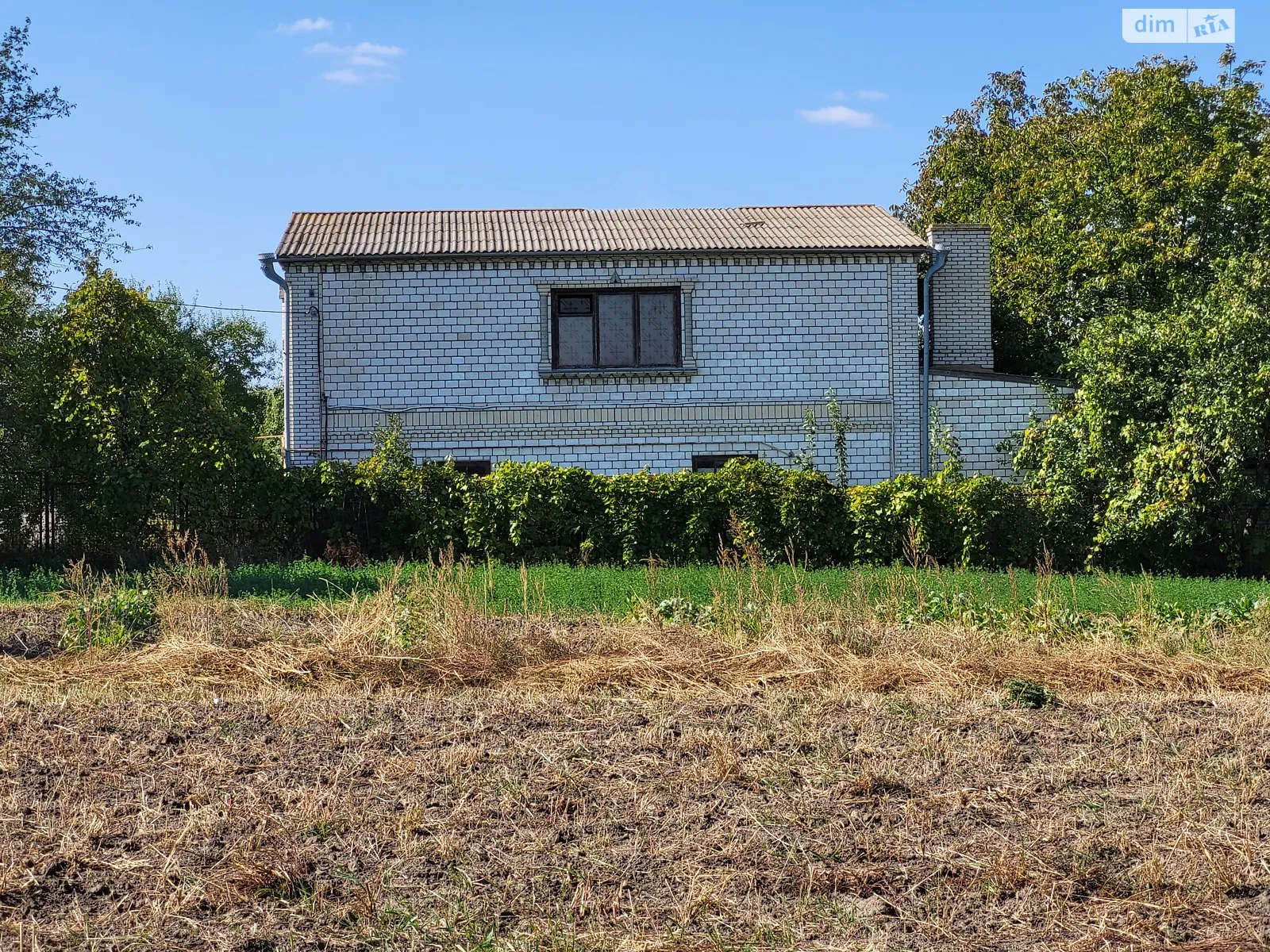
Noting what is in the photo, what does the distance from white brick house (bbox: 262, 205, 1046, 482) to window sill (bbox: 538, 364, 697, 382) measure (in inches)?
1.1

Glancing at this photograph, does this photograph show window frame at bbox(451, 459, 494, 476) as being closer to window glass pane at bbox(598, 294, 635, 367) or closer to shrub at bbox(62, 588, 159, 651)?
window glass pane at bbox(598, 294, 635, 367)

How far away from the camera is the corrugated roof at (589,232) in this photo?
58.4ft

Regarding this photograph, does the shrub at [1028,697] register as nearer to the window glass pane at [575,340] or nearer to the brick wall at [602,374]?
the brick wall at [602,374]

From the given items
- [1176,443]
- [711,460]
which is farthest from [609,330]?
[1176,443]

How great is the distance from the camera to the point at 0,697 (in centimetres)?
698

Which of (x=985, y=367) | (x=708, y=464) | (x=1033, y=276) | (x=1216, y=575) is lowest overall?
(x=1216, y=575)

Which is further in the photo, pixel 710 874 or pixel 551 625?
pixel 551 625

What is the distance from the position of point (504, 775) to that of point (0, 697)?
140 inches

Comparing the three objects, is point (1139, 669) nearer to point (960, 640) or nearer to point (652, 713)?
point (960, 640)

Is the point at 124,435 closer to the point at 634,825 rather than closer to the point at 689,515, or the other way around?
the point at 689,515

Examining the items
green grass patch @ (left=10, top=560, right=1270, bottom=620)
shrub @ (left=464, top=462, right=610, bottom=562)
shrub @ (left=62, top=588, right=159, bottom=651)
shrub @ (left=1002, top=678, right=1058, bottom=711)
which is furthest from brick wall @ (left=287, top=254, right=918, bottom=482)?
shrub @ (left=1002, top=678, right=1058, bottom=711)

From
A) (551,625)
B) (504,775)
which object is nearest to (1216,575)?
(551,625)

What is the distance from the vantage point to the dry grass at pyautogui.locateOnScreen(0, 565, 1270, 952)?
3951mm

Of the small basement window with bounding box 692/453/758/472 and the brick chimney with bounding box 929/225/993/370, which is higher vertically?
the brick chimney with bounding box 929/225/993/370
